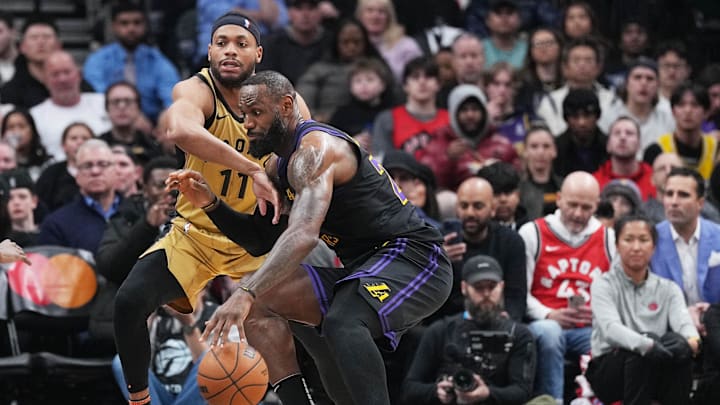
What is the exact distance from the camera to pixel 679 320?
392 inches

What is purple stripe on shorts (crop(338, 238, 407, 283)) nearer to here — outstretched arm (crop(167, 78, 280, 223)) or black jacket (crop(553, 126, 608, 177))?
outstretched arm (crop(167, 78, 280, 223))

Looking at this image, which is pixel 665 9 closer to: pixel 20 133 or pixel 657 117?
pixel 657 117

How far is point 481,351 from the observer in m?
9.88

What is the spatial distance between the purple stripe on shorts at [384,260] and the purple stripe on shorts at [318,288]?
228mm

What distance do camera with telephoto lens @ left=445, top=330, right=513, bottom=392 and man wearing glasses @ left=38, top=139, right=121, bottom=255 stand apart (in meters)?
3.31

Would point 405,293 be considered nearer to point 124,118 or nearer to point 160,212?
point 160,212

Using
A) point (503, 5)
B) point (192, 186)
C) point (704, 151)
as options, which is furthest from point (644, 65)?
point (192, 186)

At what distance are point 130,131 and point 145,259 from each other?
5136 mm

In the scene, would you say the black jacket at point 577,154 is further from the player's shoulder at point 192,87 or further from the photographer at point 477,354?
the player's shoulder at point 192,87

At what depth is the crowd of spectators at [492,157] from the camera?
9.98 meters

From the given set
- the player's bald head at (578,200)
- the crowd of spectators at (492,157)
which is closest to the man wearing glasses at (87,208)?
the crowd of spectators at (492,157)

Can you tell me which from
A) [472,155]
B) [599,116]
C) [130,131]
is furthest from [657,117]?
[130,131]

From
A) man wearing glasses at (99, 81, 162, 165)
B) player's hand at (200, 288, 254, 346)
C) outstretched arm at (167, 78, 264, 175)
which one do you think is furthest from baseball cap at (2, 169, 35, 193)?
player's hand at (200, 288, 254, 346)

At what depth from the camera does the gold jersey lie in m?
8.07
